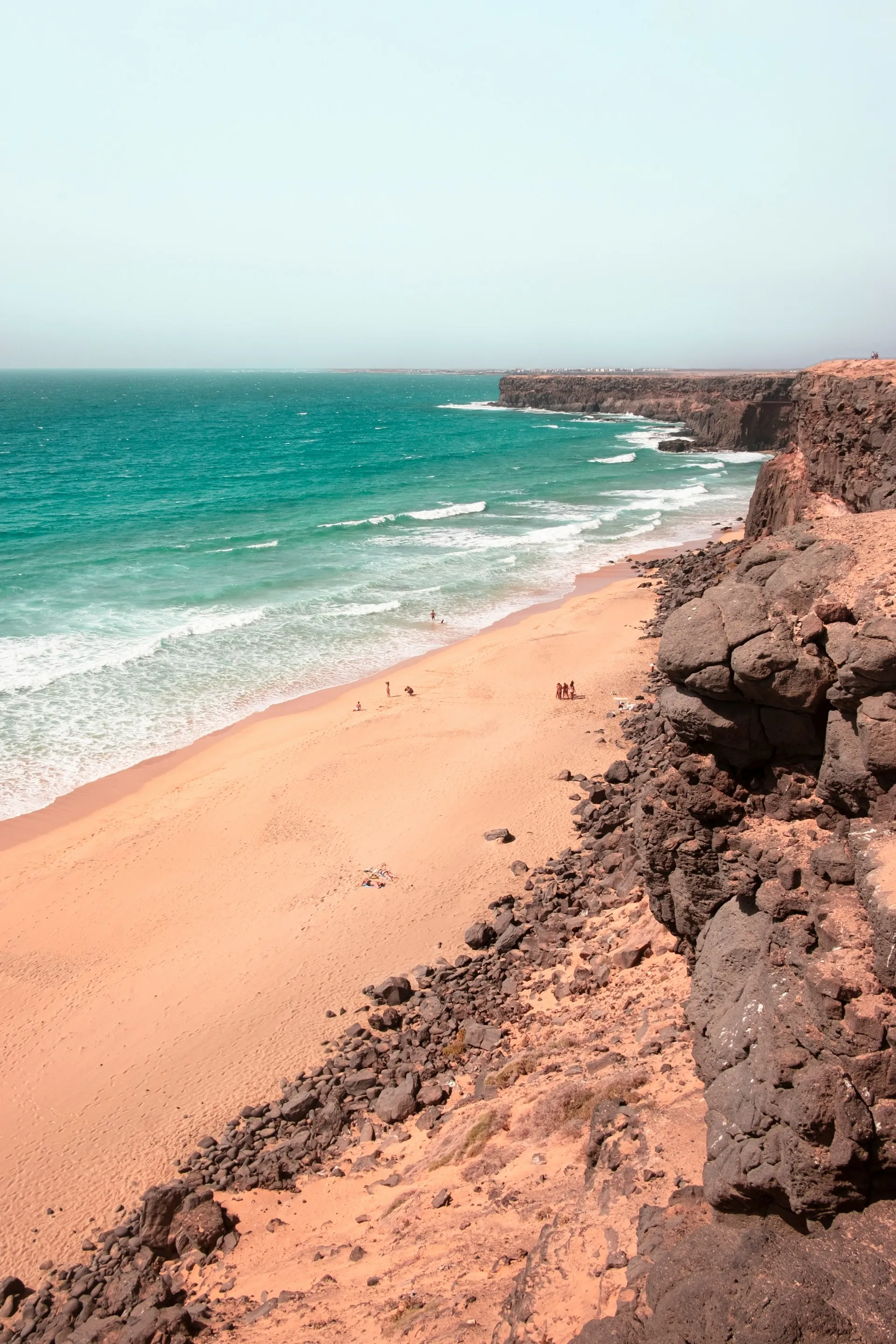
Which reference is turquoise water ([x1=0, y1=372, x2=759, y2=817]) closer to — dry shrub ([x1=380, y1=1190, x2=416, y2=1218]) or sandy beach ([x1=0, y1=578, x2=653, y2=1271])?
sandy beach ([x1=0, y1=578, x2=653, y2=1271])

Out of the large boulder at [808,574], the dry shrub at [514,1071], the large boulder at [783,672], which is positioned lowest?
the dry shrub at [514,1071]

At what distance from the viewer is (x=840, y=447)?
22188 mm

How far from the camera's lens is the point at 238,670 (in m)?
28.6

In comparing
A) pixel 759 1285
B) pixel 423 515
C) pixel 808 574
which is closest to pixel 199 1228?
pixel 759 1285

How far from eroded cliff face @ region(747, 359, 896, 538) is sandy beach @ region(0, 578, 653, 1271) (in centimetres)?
697

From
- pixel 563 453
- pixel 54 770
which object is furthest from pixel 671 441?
pixel 54 770

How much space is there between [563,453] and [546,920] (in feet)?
256

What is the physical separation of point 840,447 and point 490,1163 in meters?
20.2

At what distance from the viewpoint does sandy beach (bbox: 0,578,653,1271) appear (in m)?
11.2

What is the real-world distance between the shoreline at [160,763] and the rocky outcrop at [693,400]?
4707 centimetres

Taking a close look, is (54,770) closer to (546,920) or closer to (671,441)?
(546,920)

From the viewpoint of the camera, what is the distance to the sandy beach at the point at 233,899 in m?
11.2

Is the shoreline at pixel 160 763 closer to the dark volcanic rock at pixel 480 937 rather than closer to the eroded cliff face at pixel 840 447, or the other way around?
the dark volcanic rock at pixel 480 937

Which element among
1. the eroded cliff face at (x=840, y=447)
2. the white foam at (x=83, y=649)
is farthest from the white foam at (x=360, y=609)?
the eroded cliff face at (x=840, y=447)
